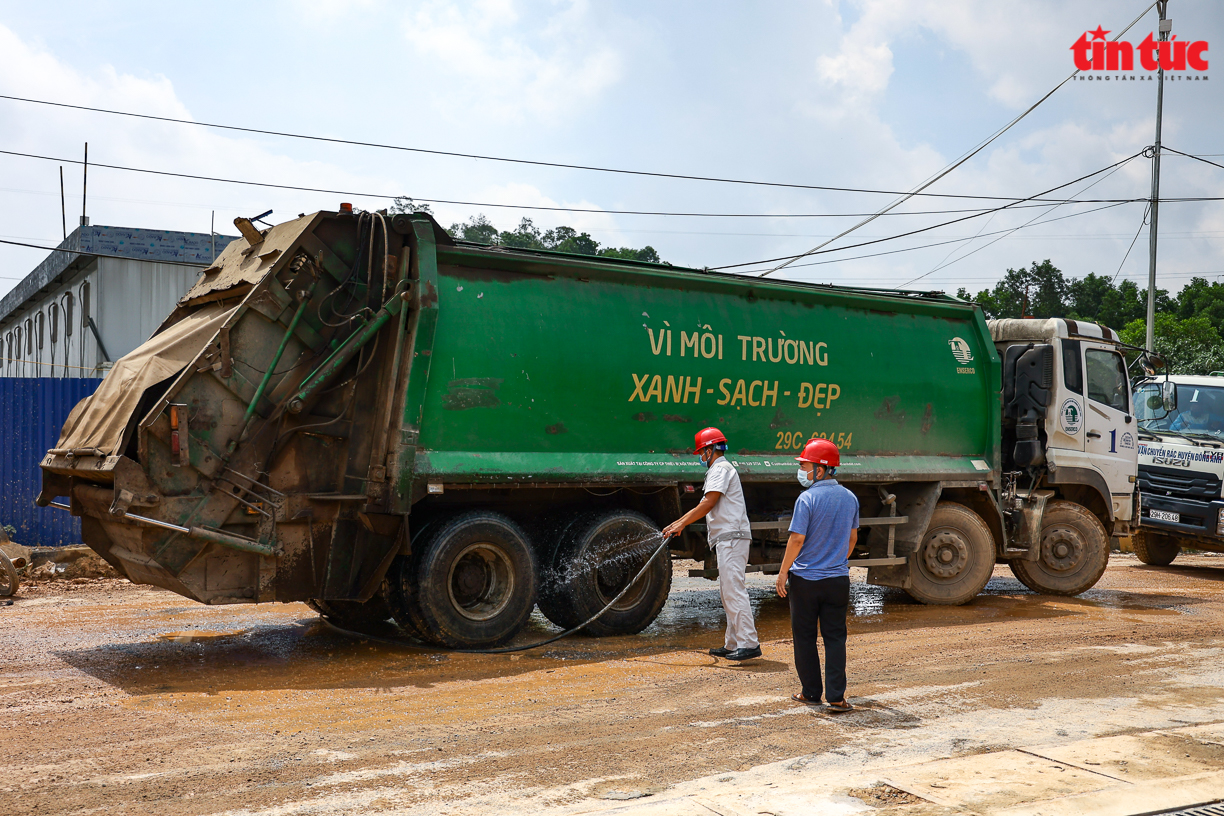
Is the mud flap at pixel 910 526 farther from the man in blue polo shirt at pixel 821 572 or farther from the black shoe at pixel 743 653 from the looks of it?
the man in blue polo shirt at pixel 821 572

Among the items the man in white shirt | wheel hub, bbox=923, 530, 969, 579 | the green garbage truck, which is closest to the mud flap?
the green garbage truck

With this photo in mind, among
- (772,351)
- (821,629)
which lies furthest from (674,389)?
(821,629)

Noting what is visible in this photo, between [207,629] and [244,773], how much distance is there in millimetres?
4464

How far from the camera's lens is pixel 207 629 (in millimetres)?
8938

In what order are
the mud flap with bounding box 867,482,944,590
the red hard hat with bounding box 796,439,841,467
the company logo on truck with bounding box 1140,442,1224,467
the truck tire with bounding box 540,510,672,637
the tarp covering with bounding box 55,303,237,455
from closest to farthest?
1. the red hard hat with bounding box 796,439,841,467
2. the tarp covering with bounding box 55,303,237,455
3. the truck tire with bounding box 540,510,672,637
4. the mud flap with bounding box 867,482,944,590
5. the company logo on truck with bounding box 1140,442,1224,467

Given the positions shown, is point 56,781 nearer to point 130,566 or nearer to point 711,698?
point 130,566

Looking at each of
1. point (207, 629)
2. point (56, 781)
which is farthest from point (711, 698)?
point (207, 629)

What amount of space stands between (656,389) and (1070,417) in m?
5.49

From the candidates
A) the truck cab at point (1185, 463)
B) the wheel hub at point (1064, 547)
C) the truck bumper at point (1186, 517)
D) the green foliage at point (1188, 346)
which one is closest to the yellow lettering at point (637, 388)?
the wheel hub at point (1064, 547)

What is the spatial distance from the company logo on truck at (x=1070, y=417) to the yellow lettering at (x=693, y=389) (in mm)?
4869

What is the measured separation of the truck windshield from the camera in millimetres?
14234

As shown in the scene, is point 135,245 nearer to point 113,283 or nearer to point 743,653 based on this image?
point 113,283

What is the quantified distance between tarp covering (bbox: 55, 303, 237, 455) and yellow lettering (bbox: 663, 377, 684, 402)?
3683 millimetres

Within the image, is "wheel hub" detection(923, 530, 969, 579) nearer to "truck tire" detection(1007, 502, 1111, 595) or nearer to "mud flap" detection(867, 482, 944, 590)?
"mud flap" detection(867, 482, 944, 590)
